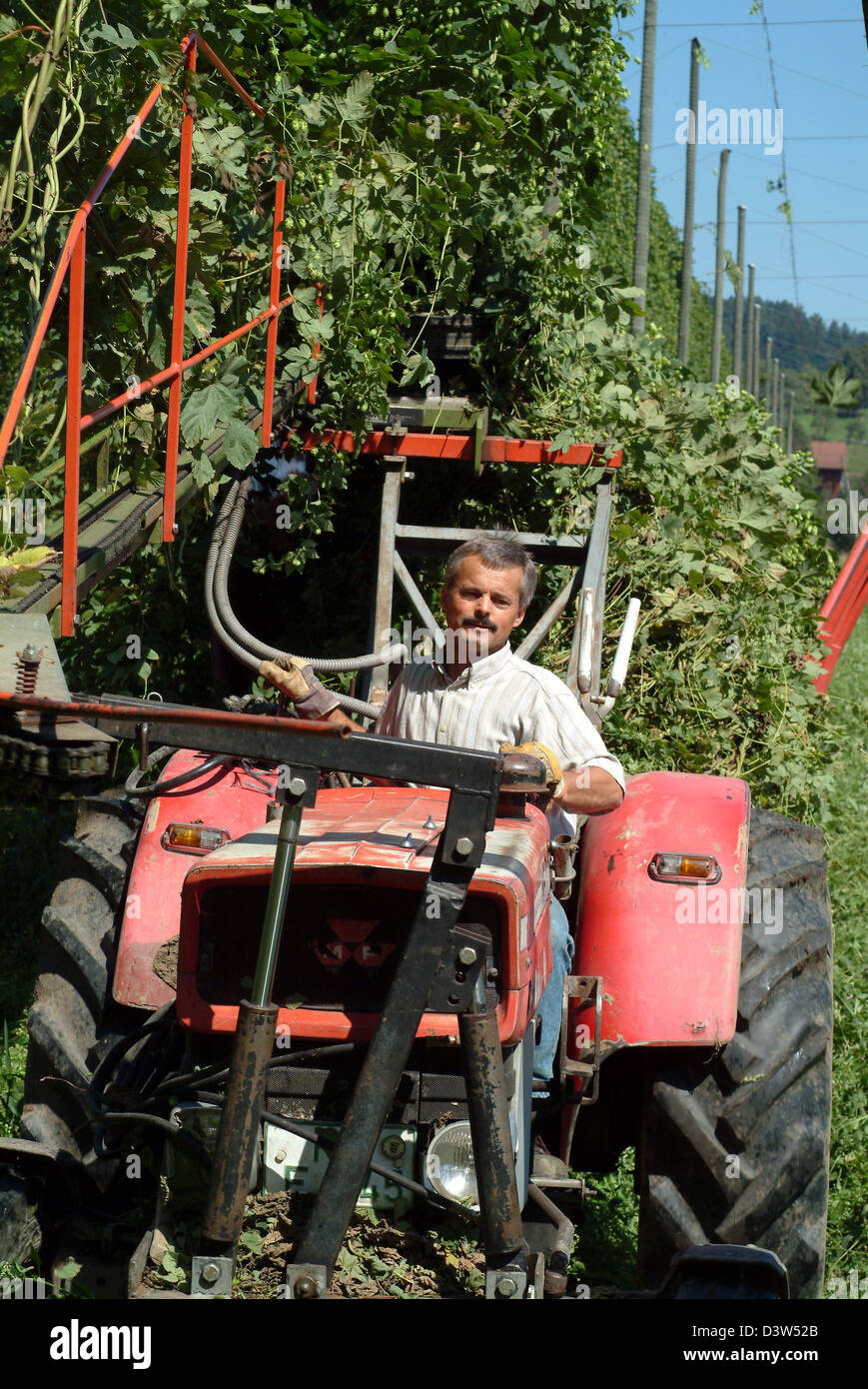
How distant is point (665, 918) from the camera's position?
2.97 meters

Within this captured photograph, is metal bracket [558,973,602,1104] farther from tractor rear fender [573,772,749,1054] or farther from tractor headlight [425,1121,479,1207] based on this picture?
tractor headlight [425,1121,479,1207]

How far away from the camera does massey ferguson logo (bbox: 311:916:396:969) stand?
2.40m

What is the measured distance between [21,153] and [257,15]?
1874 millimetres

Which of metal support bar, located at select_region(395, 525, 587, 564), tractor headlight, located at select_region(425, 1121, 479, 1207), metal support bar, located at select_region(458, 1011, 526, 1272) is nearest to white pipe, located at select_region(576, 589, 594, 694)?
metal support bar, located at select_region(395, 525, 587, 564)

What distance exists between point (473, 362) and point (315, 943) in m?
3.34

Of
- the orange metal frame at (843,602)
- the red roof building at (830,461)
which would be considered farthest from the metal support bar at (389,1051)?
the red roof building at (830,461)

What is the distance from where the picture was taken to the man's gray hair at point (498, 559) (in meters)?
3.38

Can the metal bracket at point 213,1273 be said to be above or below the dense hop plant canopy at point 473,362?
below

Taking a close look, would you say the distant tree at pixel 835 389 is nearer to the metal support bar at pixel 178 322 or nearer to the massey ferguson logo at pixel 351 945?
the metal support bar at pixel 178 322

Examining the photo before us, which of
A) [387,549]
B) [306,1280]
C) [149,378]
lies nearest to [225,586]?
[387,549]

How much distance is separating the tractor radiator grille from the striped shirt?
79cm

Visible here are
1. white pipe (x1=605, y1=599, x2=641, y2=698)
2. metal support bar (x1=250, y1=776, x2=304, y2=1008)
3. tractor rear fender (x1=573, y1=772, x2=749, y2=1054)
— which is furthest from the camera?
white pipe (x1=605, y1=599, x2=641, y2=698)

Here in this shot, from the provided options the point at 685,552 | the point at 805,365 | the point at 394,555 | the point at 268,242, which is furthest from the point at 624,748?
the point at 805,365

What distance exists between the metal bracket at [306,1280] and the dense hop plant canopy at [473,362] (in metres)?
2.27
